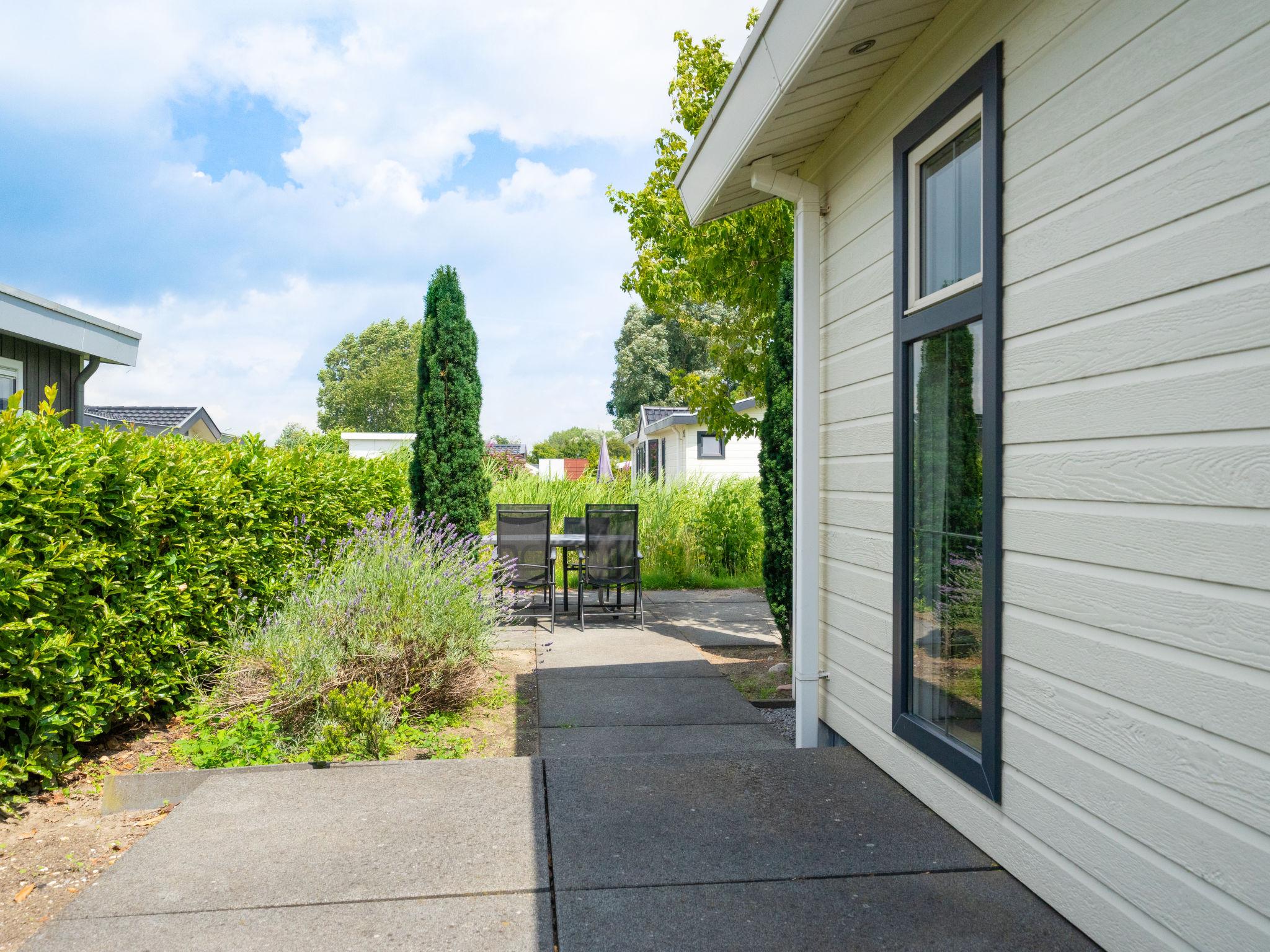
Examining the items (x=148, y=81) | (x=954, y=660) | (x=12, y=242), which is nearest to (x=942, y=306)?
(x=954, y=660)

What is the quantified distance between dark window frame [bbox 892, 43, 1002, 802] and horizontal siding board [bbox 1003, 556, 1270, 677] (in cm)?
21

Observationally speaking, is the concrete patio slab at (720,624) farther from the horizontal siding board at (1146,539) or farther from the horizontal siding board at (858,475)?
the horizontal siding board at (1146,539)

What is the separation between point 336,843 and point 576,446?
1989 inches

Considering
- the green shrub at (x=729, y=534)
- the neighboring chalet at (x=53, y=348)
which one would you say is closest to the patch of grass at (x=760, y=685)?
the green shrub at (x=729, y=534)

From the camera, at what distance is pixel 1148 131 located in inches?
72.9

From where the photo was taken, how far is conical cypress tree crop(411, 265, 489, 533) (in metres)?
8.65

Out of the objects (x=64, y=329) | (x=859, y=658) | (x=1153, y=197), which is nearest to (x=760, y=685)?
(x=859, y=658)

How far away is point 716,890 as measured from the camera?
2.28 metres

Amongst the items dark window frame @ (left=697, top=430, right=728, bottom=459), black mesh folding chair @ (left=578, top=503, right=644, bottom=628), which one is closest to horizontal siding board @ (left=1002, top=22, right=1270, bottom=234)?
black mesh folding chair @ (left=578, top=503, right=644, bottom=628)

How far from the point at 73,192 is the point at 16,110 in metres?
12.0

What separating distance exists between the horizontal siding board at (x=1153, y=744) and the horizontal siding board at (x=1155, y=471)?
1.61 feet

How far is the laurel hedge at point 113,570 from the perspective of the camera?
3076 millimetres

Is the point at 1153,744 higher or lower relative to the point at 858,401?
lower

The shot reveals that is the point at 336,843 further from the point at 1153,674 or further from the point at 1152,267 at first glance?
the point at 1152,267
